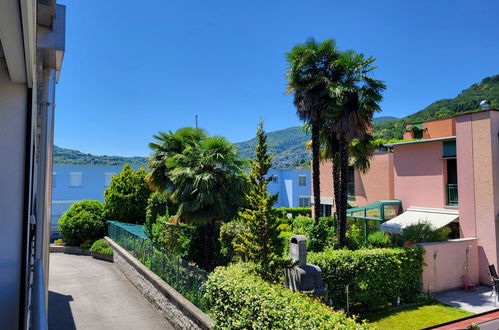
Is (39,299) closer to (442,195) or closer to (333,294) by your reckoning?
(333,294)

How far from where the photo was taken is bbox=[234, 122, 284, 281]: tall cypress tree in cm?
923

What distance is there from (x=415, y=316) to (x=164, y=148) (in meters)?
14.0

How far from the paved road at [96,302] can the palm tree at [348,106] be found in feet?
30.7

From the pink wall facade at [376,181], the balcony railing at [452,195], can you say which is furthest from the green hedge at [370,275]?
the pink wall facade at [376,181]

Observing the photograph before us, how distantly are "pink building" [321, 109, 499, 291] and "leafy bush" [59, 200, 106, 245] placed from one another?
19888 millimetres

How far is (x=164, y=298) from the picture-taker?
11.8 metres

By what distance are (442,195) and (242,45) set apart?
2473cm

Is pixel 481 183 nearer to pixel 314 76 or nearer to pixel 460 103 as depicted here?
pixel 314 76

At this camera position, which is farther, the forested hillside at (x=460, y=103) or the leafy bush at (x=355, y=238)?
the forested hillside at (x=460, y=103)

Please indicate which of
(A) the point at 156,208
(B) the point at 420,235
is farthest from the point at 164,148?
(B) the point at 420,235

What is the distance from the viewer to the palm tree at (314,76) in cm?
1669

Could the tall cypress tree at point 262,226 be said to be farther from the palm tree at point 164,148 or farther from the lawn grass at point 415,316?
the palm tree at point 164,148

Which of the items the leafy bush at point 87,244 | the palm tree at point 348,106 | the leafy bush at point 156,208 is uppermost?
the palm tree at point 348,106

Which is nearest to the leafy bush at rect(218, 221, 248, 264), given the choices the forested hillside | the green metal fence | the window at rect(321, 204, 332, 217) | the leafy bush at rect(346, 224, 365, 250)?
the green metal fence
